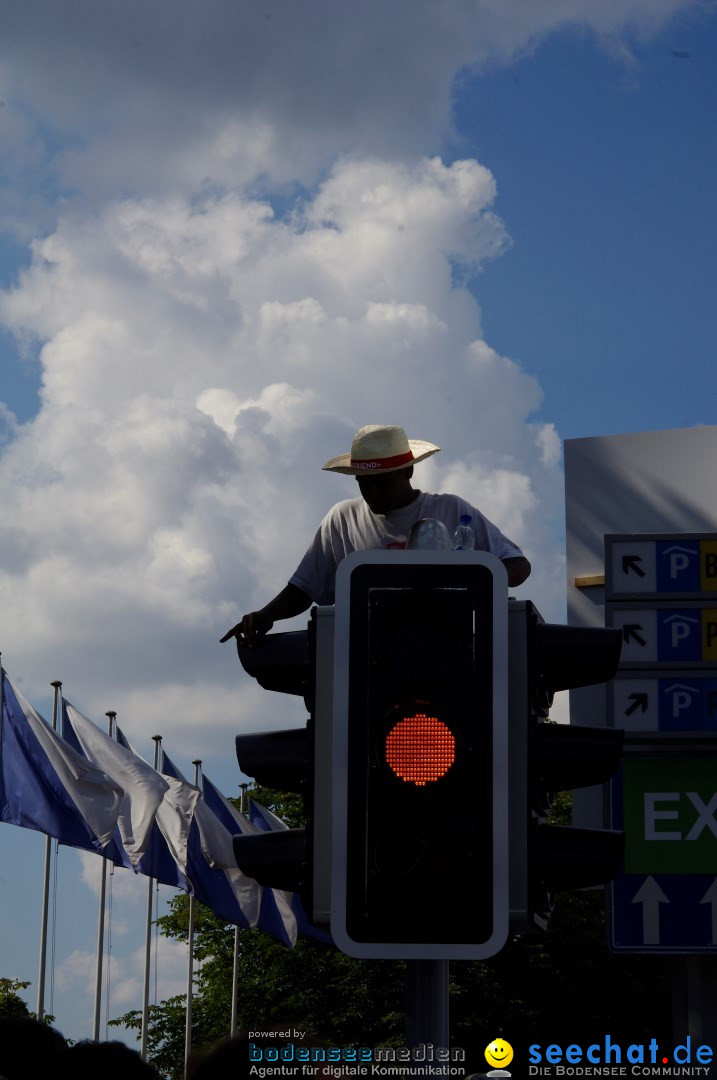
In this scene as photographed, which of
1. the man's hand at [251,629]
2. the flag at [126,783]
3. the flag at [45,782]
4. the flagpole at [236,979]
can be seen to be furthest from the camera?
the flagpole at [236,979]

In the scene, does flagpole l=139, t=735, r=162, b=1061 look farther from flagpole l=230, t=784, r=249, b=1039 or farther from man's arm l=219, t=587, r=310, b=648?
man's arm l=219, t=587, r=310, b=648

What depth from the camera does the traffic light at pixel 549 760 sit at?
3.92 meters

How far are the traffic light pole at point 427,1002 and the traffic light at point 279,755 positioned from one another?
0.37 m

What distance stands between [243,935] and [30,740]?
Result: 2642 centimetres

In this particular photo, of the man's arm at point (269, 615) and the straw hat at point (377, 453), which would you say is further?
the straw hat at point (377, 453)

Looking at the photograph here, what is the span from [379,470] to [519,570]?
0.55 meters

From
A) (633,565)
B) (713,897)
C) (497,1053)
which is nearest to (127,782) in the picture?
(633,565)

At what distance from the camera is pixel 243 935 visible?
46938 millimetres

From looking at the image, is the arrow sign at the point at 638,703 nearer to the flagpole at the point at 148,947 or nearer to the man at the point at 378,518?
the man at the point at 378,518

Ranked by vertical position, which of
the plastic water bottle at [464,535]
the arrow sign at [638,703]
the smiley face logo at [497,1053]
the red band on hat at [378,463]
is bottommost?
the smiley face logo at [497,1053]

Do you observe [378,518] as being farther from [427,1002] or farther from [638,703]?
[638,703]

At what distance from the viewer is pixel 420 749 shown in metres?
3.85

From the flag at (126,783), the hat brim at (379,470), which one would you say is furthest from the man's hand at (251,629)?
the flag at (126,783)

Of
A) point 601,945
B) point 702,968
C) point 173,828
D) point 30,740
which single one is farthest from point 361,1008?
point 702,968
